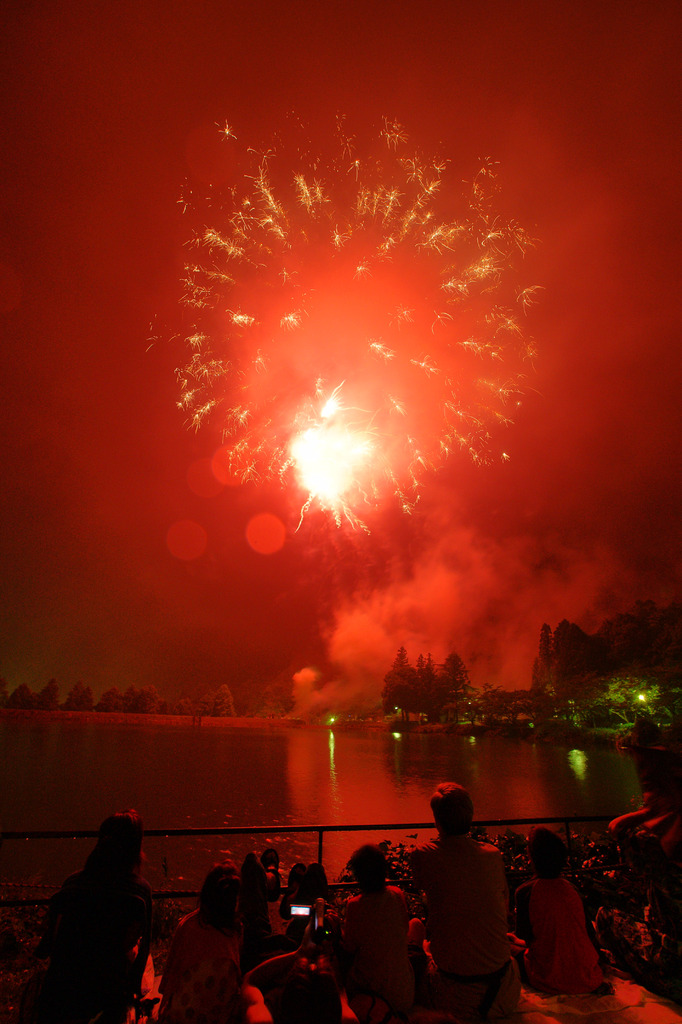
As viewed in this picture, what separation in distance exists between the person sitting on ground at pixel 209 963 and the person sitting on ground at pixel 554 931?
1793 millimetres

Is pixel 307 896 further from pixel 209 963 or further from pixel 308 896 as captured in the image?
pixel 209 963

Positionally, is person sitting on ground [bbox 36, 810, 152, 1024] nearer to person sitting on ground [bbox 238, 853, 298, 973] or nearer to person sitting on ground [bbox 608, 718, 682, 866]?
person sitting on ground [bbox 238, 853, 298, 973]

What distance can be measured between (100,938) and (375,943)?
1385 mm

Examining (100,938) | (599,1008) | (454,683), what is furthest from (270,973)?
(454,683)

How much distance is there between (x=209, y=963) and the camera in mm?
2404

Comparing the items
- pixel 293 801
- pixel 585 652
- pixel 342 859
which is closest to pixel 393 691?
pixel 585 652

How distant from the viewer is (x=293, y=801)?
116ft

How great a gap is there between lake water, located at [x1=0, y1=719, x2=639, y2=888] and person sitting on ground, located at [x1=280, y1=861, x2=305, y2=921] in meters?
12.5

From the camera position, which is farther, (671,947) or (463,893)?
(671,947)

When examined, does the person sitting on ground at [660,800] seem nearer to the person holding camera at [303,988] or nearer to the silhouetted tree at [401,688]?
the person holding camera at [303,988]

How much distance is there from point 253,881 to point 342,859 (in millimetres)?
20011

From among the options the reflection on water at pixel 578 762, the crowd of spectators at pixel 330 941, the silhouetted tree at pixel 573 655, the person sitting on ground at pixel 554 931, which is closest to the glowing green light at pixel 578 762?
the reflection on water at pixel 578 762

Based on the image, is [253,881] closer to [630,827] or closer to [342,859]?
[630,827]

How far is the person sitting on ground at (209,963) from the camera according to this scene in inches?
92.0
